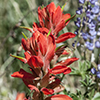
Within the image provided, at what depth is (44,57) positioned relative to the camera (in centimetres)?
52

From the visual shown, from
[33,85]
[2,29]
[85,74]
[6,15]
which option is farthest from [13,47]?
[33,85]

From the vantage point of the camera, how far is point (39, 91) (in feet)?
1.73

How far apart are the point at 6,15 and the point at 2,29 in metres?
0.18

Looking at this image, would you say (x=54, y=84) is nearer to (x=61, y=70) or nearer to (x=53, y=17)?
(x=61, y=70)

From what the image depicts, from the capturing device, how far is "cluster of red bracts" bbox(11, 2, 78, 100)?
1.62 feet

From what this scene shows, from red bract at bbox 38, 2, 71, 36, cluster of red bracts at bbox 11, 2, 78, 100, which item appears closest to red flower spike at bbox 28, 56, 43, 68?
cluster of red bracts at bbox 11, 2, 78, 100

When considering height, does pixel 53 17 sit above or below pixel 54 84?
above

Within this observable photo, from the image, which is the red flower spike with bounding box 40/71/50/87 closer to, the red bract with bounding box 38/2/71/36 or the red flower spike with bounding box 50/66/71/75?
the red flower spike with bounding box 50/66/71/75

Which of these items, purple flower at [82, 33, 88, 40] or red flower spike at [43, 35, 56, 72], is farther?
purple flower at [82, 33, 88, 40]

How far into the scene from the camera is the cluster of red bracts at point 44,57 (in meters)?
0.49

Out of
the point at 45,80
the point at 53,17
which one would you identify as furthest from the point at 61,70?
the point at 53,17

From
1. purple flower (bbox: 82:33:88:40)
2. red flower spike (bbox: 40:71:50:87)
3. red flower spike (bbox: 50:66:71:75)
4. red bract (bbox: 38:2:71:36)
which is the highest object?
red bract (bbox: 38:2:71:36)

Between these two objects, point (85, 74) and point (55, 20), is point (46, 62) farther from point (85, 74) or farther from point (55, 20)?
point (85, 74)

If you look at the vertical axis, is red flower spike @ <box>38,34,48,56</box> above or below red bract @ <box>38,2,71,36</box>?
below
